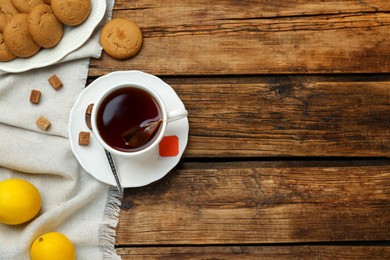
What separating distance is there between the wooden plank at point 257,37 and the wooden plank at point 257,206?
0.22 meters

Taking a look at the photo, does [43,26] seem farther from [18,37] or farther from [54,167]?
[54,167]

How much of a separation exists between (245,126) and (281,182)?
0.14 meters

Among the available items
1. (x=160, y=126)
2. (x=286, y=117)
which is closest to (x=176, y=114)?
(x=160, y=126)

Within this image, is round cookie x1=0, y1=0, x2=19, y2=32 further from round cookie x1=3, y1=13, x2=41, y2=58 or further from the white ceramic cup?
the white ceramic cup

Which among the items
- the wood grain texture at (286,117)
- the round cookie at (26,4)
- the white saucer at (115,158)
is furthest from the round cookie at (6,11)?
the wood grain texture at (286,117)

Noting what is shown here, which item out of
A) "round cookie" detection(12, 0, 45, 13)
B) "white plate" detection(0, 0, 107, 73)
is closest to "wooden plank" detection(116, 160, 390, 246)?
"white plate" detection(0, 0, 107, 73)

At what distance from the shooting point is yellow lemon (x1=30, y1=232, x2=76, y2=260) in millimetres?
1044

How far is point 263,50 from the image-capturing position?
1.18 m

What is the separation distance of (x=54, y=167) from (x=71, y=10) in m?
0.33

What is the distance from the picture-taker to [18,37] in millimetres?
1109

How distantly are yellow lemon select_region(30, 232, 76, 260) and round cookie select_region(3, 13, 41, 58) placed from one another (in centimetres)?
38

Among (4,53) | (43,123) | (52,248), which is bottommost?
(52,248)

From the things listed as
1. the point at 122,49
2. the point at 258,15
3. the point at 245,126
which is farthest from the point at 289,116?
the point at 122,49

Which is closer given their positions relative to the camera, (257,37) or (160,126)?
(160,126)
